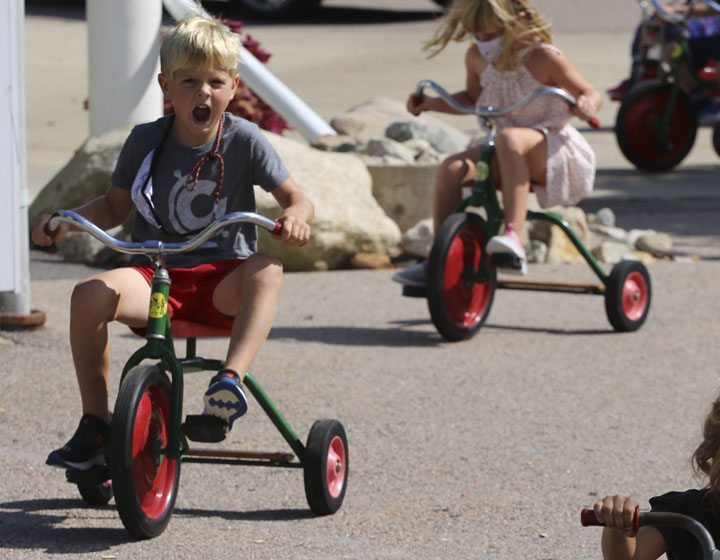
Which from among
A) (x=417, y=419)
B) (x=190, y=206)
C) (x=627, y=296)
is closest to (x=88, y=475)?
(x=190, y=206)

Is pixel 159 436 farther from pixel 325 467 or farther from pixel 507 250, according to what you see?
pixel 507 250

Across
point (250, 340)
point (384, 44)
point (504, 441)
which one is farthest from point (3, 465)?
point (384, 44)

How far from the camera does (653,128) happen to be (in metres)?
11.5

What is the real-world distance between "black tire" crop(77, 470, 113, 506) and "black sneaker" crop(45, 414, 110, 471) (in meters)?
0.14

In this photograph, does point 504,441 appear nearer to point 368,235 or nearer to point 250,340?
point 250,340

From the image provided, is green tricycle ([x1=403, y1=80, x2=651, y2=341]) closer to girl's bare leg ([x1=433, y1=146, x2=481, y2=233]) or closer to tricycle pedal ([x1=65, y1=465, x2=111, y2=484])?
girl's bare leg ([x1=433, y1=146, x2=481, y2=233])

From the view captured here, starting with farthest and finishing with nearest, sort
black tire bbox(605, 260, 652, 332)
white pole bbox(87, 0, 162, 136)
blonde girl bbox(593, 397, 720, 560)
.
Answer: white pole bbox(87, 0, 162, 136) < black tire bbox(605, 260, 652, 332) < blonde girl bbox(593, 397, 720, 560)

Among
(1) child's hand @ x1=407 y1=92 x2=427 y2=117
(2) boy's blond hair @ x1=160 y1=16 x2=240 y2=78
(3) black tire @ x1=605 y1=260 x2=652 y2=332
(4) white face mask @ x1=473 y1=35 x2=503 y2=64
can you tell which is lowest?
(3) black tire @ x1=605 y1=260 x2=652 y2=332

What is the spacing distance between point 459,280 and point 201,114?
2.50m

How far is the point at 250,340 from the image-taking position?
3645 millimetres

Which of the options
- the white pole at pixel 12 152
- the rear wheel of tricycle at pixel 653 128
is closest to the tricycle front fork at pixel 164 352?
the white pole at pixel 12 152

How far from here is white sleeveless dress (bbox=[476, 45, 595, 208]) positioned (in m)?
6.15

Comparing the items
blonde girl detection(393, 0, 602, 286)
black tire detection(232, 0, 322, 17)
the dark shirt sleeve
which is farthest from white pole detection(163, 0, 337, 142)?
black tire detection(232, 0, 322, 17)

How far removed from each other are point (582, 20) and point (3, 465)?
18.1 m
